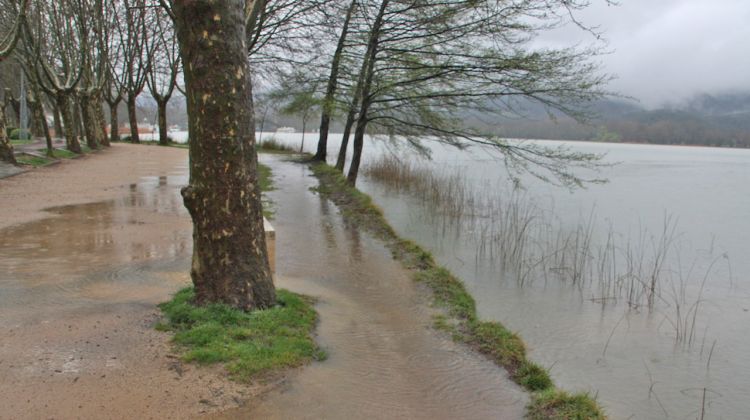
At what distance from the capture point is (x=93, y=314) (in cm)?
515

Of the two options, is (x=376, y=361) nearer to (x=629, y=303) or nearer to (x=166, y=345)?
(x=166, y=345)

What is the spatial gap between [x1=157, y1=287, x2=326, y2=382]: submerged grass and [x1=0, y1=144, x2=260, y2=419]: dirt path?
144 millimetres

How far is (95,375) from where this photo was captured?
4.00 m

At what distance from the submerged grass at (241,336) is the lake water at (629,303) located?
238 cm

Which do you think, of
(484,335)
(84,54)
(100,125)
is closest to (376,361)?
(484,335)

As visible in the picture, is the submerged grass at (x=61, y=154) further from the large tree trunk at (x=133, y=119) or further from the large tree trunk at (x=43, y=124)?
the large tree trunk at (x=133, y=119)

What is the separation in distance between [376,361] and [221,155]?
2183 mm

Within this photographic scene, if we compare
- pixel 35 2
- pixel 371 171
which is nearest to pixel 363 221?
pixel 371 171

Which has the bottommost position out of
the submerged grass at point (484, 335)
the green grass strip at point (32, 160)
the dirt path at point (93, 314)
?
the submerged grass at point (484, 335)

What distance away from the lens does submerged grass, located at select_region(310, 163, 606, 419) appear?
168 inches

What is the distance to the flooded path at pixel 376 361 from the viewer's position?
13.3 ft

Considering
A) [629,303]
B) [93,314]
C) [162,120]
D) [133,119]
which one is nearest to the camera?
[93,314]

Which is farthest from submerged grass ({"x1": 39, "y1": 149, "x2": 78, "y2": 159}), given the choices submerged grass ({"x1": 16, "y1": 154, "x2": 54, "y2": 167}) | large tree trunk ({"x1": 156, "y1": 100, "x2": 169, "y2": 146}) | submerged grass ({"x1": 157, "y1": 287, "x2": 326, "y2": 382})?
submerged grass ({"x1": 157, "y1": 287, "x2": 326, "y2": 382})

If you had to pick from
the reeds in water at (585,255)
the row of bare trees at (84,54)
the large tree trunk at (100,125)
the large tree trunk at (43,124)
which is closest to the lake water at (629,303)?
the reeds in water at (585,255)
